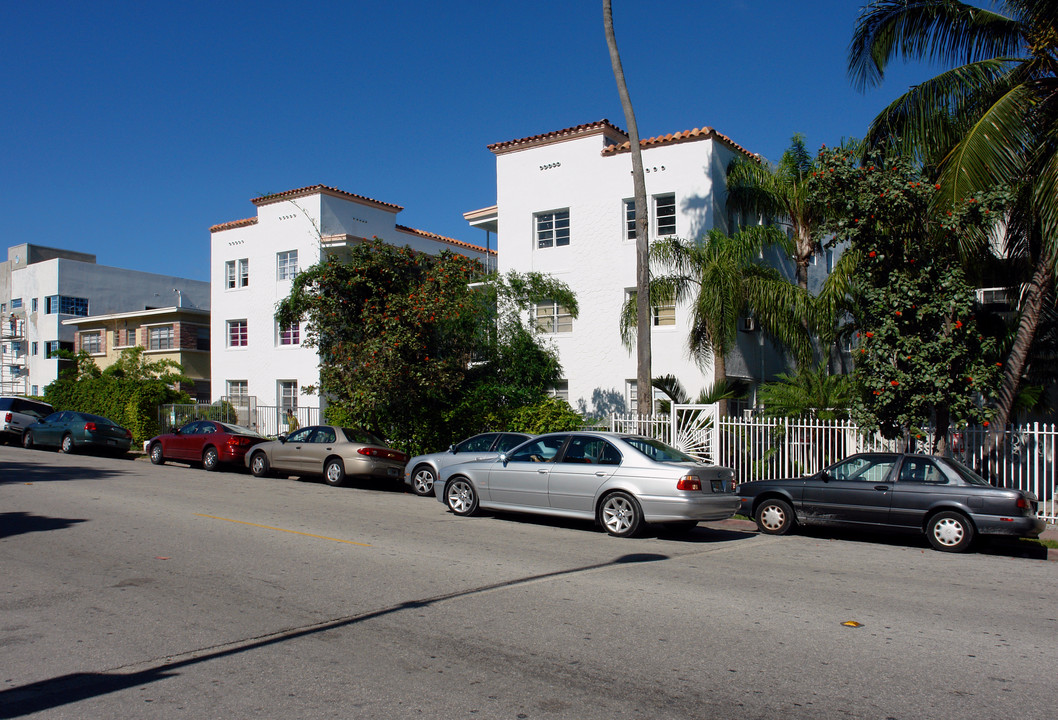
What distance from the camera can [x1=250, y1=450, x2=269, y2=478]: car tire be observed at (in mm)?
19781

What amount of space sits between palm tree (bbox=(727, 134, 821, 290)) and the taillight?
11.0 m

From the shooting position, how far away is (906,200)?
13586mm

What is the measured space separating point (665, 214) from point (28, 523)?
55.4 feet

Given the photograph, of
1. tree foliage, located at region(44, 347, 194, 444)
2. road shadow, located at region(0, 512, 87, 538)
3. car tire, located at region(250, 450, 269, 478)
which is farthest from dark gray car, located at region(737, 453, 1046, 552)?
tree foliage, located at region(44, 347, 194, 444)

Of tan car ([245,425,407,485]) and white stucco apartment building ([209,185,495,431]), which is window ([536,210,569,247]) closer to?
white stucco apartment building ([209,185,495,431])

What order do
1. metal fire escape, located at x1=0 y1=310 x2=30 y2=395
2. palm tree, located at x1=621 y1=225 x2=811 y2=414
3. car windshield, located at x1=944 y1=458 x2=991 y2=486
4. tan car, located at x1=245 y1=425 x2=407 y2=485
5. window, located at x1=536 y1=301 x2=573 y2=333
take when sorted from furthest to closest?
metal fire escape, located at x1=0 y1=310 x2=30 y2=395, window, located at x1=536 y1=301 x2=573 y2=333, palm tree, located at x1=621 y1=225 x2=811 y2=414, tan car, located at x1=245 y1=425 x2=407 y2=485, car windshield, located at x1=944 y1=458 x2=991 y2=486

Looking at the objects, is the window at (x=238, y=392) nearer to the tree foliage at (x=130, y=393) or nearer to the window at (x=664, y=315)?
the tree foliage at (x=130, y=393)

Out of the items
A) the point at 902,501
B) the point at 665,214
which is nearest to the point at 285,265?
the point at 665,214

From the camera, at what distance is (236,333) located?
33.3m

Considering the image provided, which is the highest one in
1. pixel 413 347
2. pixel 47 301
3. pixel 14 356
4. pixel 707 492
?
pixel 47 301

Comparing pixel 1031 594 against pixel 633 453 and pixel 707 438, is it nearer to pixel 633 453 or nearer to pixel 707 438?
pixel 633 453

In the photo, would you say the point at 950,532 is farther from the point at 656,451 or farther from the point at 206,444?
the point at 206,444

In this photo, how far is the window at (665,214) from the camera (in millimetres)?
22359

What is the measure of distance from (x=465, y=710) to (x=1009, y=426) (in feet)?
44.2
